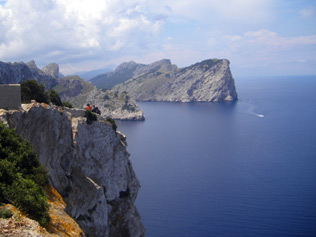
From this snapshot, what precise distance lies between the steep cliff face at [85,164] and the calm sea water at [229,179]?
41.2ft

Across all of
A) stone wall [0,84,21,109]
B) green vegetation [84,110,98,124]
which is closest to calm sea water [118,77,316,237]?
green vegetation [84,110,98,124]

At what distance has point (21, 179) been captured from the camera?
1159 centimetres

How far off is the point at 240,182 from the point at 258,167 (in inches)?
511

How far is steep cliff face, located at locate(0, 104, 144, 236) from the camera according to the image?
23.1m

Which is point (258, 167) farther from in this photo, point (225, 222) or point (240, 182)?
point (225, 222)

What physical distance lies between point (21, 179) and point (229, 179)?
216 ft

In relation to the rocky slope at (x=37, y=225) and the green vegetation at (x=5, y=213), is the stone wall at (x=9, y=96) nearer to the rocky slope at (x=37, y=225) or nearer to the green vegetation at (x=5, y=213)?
the rocky slope at (x=37, y=225)

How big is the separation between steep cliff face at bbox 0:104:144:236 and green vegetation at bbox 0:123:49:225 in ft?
16.3

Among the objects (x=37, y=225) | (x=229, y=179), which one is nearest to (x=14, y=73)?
(x=229, y=179)

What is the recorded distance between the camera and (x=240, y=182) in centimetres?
6919

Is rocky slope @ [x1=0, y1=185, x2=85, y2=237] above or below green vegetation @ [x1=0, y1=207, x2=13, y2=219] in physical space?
below

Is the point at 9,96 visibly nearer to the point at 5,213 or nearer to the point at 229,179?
the point at 5,213

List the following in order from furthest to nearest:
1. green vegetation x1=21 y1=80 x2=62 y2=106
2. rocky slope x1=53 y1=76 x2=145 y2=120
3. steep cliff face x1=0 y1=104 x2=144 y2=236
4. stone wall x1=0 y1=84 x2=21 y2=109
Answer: rocky slope x1=53 y1=76 x2=145 y2=120 → green vegetation x1=21 y1=80 x2=62 y2=106 → steep cliff face x1=0 y1=104 x2=144 y2=236 → stone wall x1=0 y1=84 x2=21 y2=109

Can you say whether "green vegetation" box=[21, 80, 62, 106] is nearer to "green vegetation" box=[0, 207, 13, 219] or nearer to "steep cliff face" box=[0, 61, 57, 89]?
"green vegetation" box=[0, 207, 13, 219]
